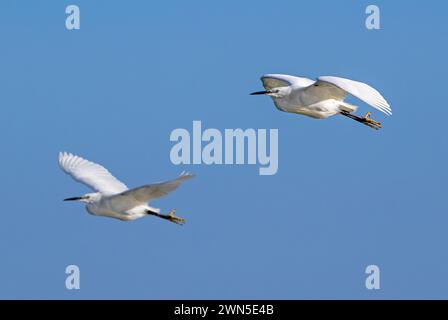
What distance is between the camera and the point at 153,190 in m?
21.5

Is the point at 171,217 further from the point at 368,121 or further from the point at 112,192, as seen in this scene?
the point at 368,121

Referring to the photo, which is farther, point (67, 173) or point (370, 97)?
point (67, 173)

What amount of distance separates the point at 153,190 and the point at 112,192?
2854 millimetres

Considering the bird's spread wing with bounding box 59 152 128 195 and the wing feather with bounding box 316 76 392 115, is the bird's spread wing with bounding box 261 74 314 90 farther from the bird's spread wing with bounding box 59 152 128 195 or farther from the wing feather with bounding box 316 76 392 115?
the bird's spread wing with bounding box 59 152 128 195

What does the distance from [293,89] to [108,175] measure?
12.7 ft

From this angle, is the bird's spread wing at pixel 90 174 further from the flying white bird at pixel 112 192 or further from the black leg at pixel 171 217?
the black leg at pixel 171 217

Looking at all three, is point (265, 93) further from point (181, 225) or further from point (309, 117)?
point (181, 225)

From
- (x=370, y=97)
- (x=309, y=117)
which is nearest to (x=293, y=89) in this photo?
(x=309, y=117)

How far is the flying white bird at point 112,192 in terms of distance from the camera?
845 inches

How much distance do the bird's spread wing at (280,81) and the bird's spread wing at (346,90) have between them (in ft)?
3.99

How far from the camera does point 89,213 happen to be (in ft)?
77.8

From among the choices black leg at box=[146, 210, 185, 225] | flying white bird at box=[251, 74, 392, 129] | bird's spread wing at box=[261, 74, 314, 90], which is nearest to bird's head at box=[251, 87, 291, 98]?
flying white bird at box=[251, 74, 392, 129]

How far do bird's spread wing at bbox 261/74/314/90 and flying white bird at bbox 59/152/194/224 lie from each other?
3.25 meters

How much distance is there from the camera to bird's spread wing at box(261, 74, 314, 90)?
24.5m
